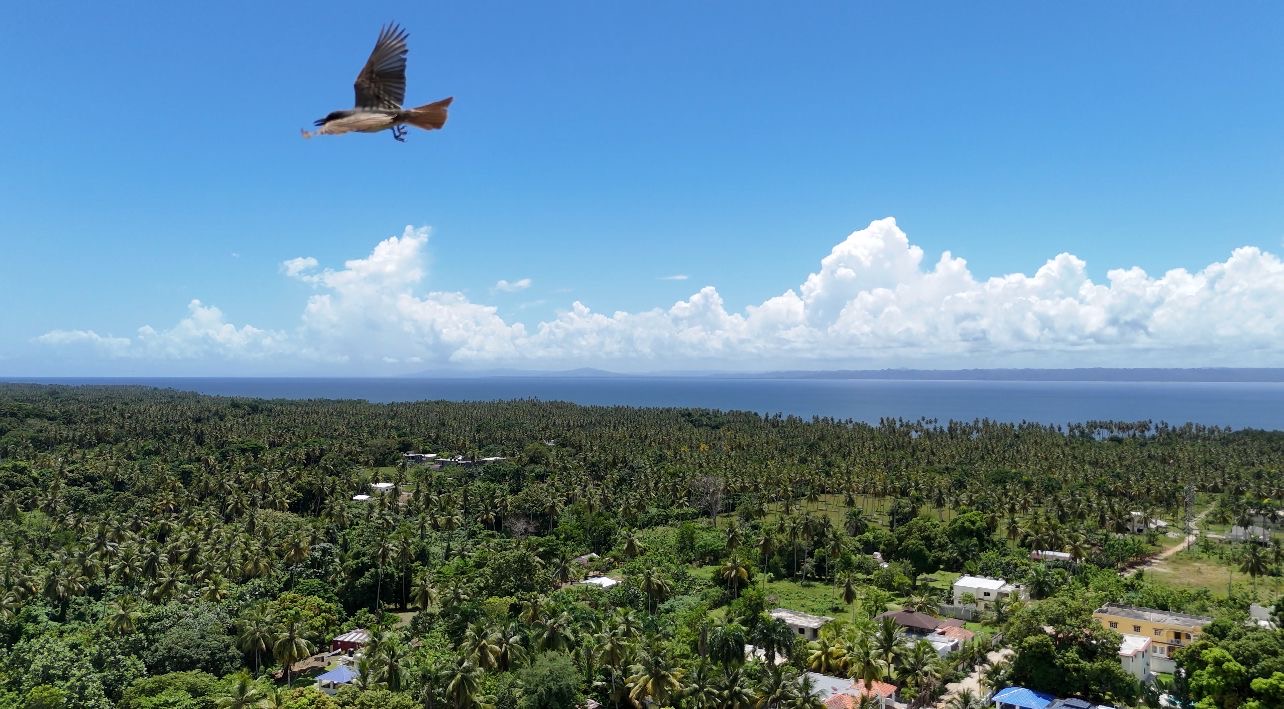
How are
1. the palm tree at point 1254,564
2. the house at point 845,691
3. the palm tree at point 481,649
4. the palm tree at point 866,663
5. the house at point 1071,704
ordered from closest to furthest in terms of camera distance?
the house at point 1071,704 → the palm tree at point 866,663 → the house at point 845,691 → the palm tree at point 481,649 → the palm tree at point 1254,564

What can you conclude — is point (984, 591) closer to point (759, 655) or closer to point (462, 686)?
point (759, 655)

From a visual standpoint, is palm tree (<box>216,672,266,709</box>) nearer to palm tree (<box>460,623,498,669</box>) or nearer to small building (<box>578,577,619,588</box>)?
palm tree (<box>460,623,498,669</box>)

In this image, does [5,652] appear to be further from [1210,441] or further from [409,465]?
[1210,441]

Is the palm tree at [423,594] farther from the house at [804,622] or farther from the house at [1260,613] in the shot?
the house at [1260,613]

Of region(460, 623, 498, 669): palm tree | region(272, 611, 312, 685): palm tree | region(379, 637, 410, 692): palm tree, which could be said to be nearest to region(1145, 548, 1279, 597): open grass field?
region(460, 623, 498, 669): palm tree

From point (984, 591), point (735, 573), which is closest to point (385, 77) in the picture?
point (735, 573)

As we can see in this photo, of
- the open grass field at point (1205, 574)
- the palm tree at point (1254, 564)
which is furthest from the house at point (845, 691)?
the palm tree at point (1254, 564)
